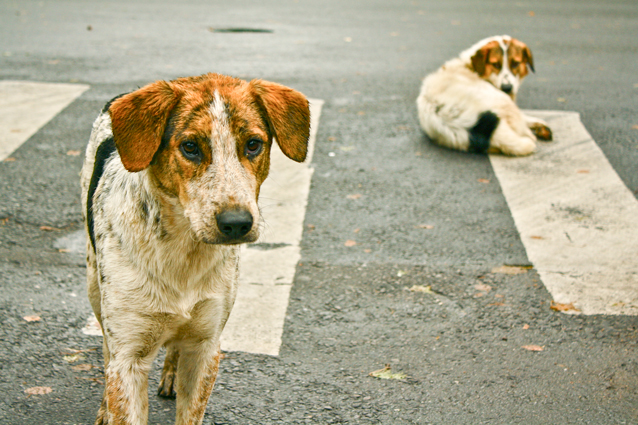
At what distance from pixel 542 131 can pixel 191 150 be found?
5594 millimetres

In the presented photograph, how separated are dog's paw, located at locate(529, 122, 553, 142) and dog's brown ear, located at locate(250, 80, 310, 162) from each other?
16.4ft

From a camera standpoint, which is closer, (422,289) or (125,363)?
(125,363)

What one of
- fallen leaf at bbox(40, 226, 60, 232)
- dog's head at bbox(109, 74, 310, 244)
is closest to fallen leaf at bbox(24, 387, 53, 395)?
dog's head at bbox(109, 74, 310, 244)

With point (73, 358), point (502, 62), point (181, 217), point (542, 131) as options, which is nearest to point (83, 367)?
point (73, 358)

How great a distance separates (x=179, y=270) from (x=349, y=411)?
1263 millimetres

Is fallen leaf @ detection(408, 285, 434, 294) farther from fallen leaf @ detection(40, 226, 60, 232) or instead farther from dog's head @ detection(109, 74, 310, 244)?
fallen leaf @ detection(40, 226, 60, 232)

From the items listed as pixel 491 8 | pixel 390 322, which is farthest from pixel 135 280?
pixel 491 8

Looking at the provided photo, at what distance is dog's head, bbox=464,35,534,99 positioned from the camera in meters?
7.84

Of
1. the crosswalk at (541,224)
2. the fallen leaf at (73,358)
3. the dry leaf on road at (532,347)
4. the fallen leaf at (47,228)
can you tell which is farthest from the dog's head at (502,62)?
the fallen leaf at (73,358)

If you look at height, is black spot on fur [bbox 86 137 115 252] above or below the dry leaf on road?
above

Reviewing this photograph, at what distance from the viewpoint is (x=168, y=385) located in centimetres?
379

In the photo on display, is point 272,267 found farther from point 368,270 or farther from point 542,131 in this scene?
point 542,131

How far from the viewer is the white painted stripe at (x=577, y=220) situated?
4.89 metres

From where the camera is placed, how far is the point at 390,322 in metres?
4.52
